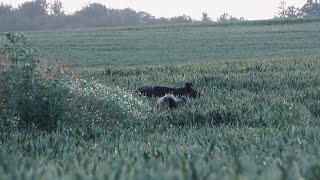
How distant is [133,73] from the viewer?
19672mm

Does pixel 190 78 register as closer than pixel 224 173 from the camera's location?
No

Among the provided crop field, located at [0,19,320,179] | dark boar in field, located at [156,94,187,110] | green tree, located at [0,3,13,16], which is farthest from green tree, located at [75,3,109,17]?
dark boar in field, located at [156,94,187,110]

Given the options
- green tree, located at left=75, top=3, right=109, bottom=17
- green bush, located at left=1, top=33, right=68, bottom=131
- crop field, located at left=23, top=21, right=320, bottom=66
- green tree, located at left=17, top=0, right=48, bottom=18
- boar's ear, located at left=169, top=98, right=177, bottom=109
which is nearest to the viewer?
green bush, located at left=1, top=33, right=68, bottom=131

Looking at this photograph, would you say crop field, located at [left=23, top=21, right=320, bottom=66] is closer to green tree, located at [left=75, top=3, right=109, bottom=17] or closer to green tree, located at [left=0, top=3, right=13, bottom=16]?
green tree, located at [left=0, top=3, right=13, bottom=16]

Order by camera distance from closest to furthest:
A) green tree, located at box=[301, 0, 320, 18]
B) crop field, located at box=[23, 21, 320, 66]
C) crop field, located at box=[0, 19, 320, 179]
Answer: crop field, located at box=[0, 19, 320, 179] → crop field, located at box=[23, 21, 320, 66] → green tree, located at box=[301, 0, 320, 18]

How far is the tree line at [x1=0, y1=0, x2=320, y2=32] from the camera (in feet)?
315

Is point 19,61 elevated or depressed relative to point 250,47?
elevated

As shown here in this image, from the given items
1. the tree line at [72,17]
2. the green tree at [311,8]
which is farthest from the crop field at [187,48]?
the green tree at [311,8]

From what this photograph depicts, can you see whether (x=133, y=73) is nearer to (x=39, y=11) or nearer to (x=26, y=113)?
(x=26, y=113)

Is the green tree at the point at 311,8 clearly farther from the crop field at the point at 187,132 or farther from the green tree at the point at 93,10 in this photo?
the crop field at the point at 187,132

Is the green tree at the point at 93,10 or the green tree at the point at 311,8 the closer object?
the green tree at the point at 93,10

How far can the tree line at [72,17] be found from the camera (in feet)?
315

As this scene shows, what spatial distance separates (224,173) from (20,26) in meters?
93.8

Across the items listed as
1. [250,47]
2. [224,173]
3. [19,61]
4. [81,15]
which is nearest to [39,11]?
[81,15]
